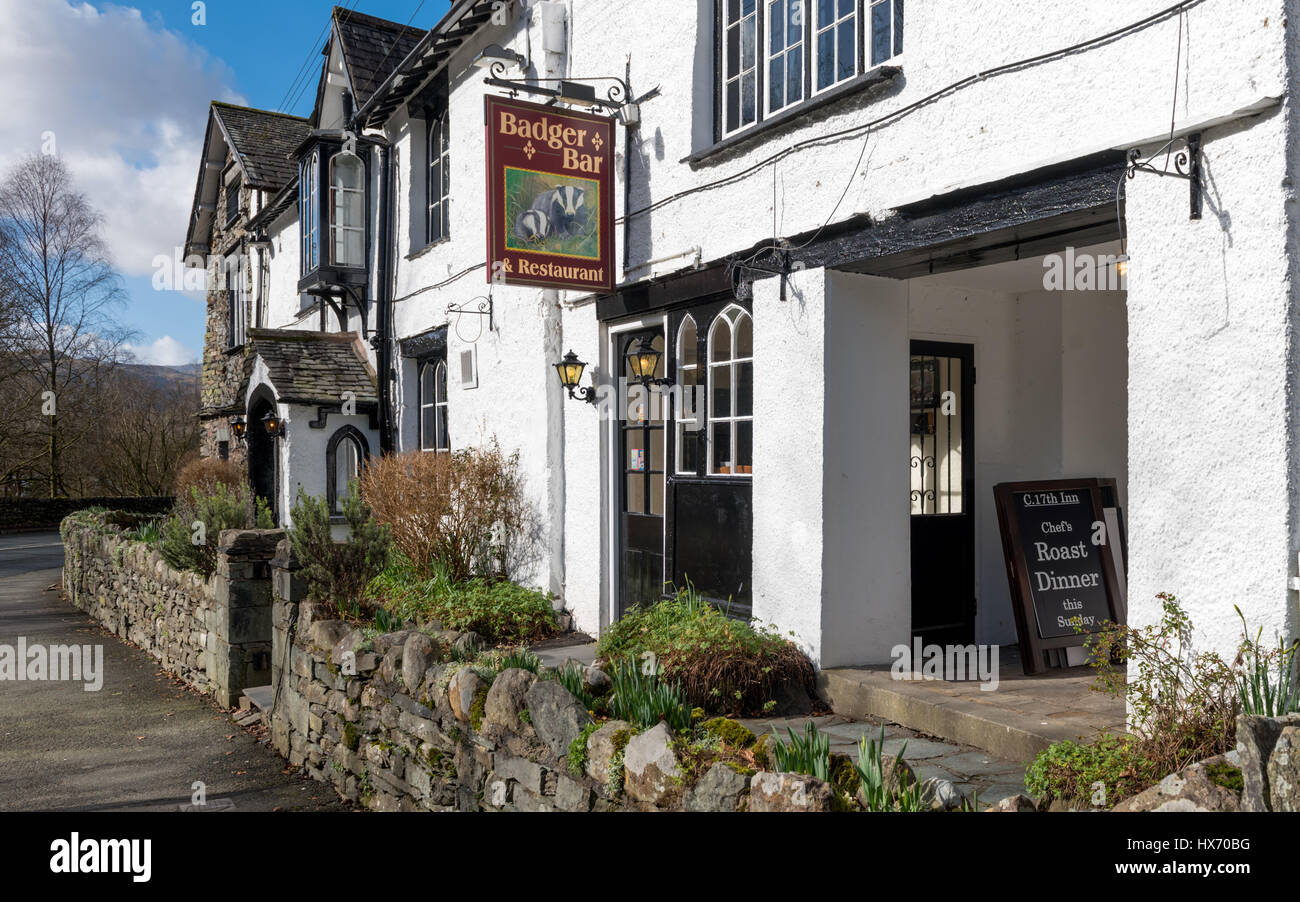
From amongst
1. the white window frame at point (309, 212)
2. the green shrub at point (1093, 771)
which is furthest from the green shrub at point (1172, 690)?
the white window frame at point (309, 212)

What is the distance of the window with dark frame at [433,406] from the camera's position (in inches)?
477

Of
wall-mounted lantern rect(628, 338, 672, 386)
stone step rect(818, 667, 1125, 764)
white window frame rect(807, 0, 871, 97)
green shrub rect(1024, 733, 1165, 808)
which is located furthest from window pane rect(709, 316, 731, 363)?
green shrub rect(1024, 733, 1165, 808)

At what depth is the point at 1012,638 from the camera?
7.34 metres

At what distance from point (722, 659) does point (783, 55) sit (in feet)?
13.1

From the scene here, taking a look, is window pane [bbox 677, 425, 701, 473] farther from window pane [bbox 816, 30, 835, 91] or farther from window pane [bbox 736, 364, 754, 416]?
window pane [bbox 816, 30, 835, 91]

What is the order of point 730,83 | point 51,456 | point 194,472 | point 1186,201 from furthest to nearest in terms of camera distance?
1. point 51,456
2. point 194,472
3. point 730,83
4. point 1186,201

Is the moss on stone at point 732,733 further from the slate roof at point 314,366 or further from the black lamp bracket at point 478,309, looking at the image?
the slate roof at point 314,366

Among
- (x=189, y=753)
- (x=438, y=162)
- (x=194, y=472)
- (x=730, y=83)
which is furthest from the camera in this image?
(x=194, y=472)

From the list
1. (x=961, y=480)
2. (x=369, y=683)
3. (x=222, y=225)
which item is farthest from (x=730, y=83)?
(x=222, y=225)

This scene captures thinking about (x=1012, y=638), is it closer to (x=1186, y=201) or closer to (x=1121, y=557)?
(x=1121, y=557)

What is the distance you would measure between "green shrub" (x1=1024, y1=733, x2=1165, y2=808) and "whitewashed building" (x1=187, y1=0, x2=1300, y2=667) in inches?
24.9

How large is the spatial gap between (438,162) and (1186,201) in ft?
31.5

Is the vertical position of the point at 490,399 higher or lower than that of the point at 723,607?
higher

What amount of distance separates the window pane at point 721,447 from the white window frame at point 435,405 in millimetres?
5015
